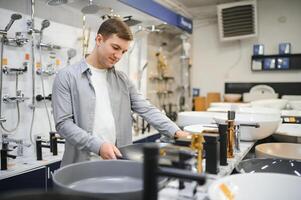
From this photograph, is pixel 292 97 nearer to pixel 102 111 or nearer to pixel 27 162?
pixel 102 111

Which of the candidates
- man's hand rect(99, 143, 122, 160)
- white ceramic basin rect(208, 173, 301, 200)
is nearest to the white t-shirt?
man's hand rect(99, 143, 122, 160)

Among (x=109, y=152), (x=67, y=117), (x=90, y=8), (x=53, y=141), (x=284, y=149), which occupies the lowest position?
(x=53, y=141)

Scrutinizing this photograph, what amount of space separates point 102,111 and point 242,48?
15.6ft

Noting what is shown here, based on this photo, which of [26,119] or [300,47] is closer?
[26,119]

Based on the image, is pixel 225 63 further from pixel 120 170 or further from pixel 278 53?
pixel 120 170

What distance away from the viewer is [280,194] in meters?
0.97

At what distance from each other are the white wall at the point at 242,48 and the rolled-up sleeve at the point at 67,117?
4.82m

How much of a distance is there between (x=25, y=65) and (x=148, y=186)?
8.21 feet

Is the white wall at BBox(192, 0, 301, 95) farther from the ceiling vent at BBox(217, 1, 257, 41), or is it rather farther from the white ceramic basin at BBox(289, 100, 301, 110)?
the white ceramic basin at BBox(289, 100, 301, 110)

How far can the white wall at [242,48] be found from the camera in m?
5.22

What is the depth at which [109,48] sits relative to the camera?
1614 mm

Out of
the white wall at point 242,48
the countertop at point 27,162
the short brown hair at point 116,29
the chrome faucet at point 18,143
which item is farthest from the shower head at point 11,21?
the white wall at point 242,48

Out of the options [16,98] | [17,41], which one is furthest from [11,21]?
[16,98]

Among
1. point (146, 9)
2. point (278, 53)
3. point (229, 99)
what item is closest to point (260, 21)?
point (278, 53)
